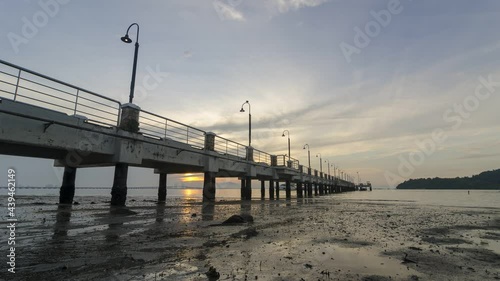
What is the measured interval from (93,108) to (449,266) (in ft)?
48.3

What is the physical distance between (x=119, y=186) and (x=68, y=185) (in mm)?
Result: 6795

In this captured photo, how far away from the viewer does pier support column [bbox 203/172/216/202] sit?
23.3m

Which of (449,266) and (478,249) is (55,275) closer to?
(449,266)

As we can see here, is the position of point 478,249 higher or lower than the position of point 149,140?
lower

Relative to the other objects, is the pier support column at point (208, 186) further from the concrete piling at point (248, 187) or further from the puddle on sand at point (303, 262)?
the puddle on sand at point (303, 262)

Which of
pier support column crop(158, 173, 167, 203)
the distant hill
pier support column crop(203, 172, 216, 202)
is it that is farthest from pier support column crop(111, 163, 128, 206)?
the distant hill

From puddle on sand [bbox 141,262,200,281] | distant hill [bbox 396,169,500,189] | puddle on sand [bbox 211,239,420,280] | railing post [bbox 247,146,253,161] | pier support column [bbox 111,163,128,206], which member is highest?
distant hill [bbox 396,169,500,189]

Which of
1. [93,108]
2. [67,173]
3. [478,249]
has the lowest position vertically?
[478,249]

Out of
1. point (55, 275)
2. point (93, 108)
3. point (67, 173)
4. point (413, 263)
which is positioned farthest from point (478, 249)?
point (67, 173)

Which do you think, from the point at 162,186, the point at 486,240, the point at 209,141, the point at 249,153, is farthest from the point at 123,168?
the point at 249,153

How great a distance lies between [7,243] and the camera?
5.27 metres

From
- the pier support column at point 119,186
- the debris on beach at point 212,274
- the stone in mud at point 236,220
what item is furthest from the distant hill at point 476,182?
the debris on beach at point 212,274

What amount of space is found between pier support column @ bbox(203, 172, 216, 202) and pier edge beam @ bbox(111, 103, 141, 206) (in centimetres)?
870

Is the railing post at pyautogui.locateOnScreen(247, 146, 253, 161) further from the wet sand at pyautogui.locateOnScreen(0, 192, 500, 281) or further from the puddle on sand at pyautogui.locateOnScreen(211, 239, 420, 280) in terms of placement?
the puddle on sand at pyautogui.locateOnScreen(211, 239, 420, 280)
